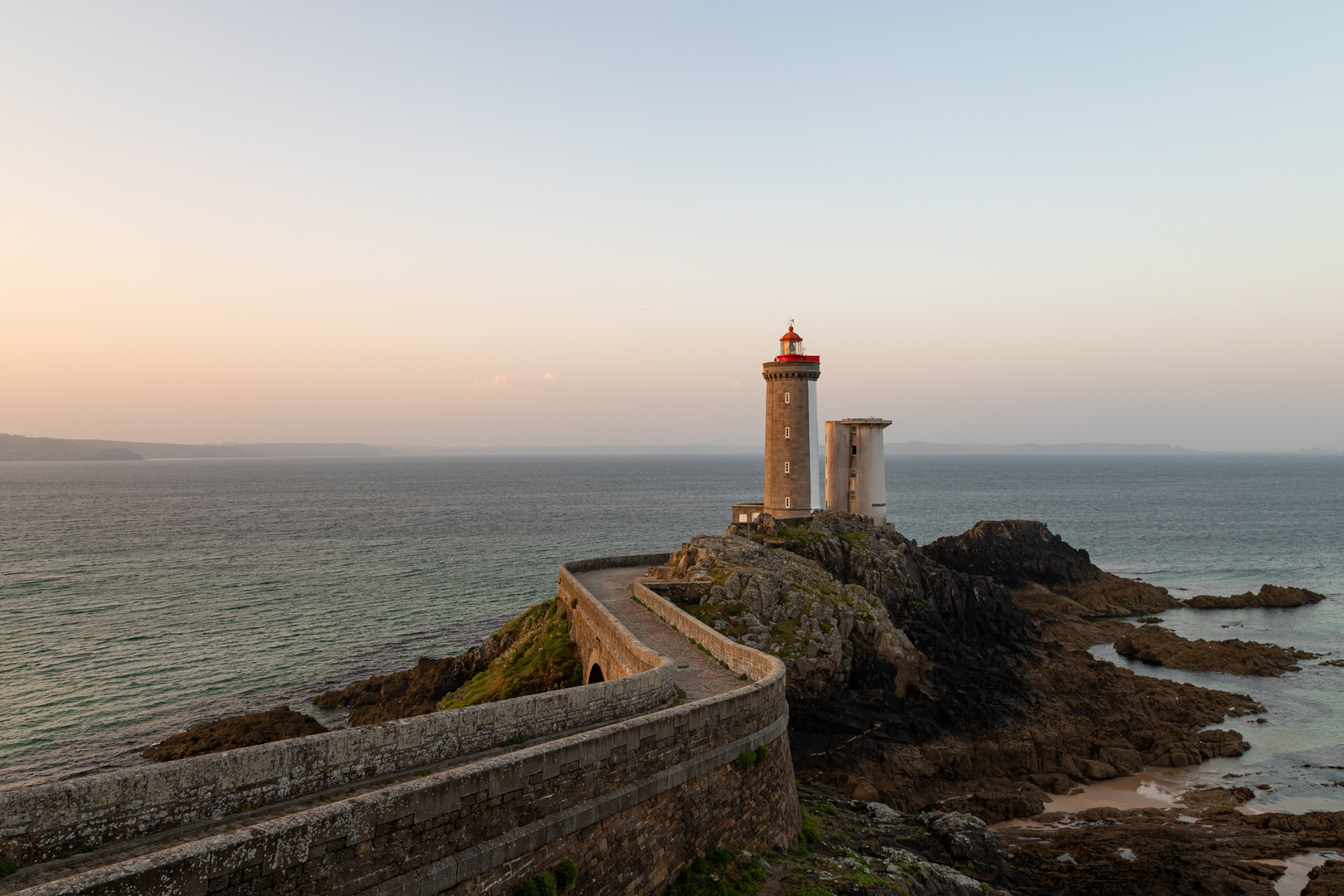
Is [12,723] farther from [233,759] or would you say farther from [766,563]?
[766,563]

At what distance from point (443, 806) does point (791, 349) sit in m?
34.9

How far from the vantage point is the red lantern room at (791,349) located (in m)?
40.6

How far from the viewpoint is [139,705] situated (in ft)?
95.3

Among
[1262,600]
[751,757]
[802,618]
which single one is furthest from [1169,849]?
[1262,600]

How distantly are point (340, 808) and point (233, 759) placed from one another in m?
1.87

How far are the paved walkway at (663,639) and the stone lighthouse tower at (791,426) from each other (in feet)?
37.5

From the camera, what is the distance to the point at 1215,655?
124 feet

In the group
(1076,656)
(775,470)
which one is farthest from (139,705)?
(1076,656)

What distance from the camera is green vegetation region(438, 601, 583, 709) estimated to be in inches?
1013

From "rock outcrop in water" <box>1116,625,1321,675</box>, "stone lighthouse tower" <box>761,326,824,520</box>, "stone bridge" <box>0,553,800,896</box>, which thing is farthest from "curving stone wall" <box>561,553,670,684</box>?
"rock outcrop in water" <box>1116,625,1321,675</box>

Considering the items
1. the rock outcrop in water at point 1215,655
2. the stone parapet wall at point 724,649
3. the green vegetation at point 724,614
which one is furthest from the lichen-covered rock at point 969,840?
the rock outcrop in water at point 1215,655

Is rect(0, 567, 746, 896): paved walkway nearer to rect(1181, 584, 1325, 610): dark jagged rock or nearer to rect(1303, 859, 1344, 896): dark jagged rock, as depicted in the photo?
rect(1303, 859, 1344, 896): dark jagged rock

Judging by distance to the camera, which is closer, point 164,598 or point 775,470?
point 775,470

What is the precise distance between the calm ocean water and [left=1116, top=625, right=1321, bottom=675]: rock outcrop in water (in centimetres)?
106
